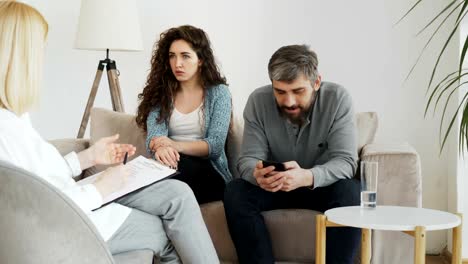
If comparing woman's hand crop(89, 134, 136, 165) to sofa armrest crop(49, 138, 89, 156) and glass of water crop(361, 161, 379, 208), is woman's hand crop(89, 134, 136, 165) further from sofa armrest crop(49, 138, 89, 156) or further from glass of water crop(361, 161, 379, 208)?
glass of water crop(361, 161, 379, 208)

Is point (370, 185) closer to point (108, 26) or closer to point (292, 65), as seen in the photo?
point (292, 65)

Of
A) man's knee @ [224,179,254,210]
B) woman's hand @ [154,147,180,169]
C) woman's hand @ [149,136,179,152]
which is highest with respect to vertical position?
woman's hand @ [149,136,179,152]

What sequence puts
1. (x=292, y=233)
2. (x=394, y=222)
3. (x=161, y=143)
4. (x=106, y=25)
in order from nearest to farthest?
(x=394, y=222), (x=292, y=233), (x=161, y=143), (x=106, y=25)

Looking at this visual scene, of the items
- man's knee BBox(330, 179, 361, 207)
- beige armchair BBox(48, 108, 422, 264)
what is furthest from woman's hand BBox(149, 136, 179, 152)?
man's knee BBox(330, 179, 361, 207)

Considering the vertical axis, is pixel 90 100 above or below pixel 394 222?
above

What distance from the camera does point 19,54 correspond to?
5.57ft

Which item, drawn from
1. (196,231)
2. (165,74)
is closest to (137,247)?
(196,231)

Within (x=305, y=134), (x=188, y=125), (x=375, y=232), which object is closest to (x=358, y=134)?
(x=305, y=134)

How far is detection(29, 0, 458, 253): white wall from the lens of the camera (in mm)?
3719

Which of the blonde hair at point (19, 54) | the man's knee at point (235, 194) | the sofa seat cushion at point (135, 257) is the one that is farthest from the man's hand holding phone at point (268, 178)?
the blonde hair at point (19, 54)

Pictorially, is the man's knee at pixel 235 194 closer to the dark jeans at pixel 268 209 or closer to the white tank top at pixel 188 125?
the dark jeans at pixel 268 209

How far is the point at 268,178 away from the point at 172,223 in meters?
0.48

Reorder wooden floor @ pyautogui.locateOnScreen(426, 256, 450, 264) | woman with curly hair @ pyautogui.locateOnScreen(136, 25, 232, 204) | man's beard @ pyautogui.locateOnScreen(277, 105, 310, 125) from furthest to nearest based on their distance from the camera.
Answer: wooden floor @ pyautogui.locateOnScreen(426, 256, 450, 264) < woman with curly hair @ pyautogui.locateOnScreen(136, 25, 232, 204) < man's beard @ pyautogui.locateOnScreen(277, 105, 310, 125)

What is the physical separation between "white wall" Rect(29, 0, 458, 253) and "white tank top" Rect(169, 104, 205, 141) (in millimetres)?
820
